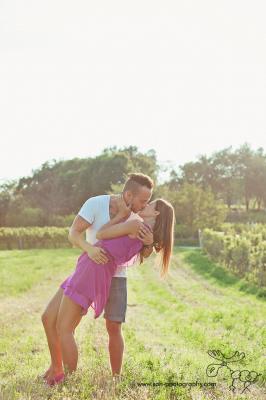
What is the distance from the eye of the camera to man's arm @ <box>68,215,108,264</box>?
5258mm

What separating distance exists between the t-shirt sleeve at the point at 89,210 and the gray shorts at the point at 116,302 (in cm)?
63

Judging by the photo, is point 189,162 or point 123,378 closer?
point 123,378

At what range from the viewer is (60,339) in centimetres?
530

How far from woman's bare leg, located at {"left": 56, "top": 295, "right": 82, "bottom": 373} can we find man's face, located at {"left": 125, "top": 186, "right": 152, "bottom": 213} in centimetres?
106

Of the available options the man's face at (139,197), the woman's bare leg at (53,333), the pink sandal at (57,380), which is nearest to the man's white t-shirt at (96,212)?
the man's face at (139,197)

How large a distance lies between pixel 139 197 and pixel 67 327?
4.47 ft

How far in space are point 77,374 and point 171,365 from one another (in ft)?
3.95

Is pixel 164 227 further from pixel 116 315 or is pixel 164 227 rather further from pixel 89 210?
pixel 116 315

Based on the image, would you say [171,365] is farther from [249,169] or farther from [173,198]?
[249,169]

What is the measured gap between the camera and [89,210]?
536 cm

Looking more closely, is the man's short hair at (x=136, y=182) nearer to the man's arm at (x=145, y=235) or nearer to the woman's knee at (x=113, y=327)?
the man's arm at (x=145, y=235)

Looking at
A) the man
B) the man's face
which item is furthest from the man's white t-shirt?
the man's face

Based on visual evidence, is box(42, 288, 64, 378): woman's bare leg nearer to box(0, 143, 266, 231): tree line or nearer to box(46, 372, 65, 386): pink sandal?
box(46, 372, 65, 386): pink sandal

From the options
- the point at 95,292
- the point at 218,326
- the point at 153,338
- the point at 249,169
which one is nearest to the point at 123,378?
the point at 95,292
